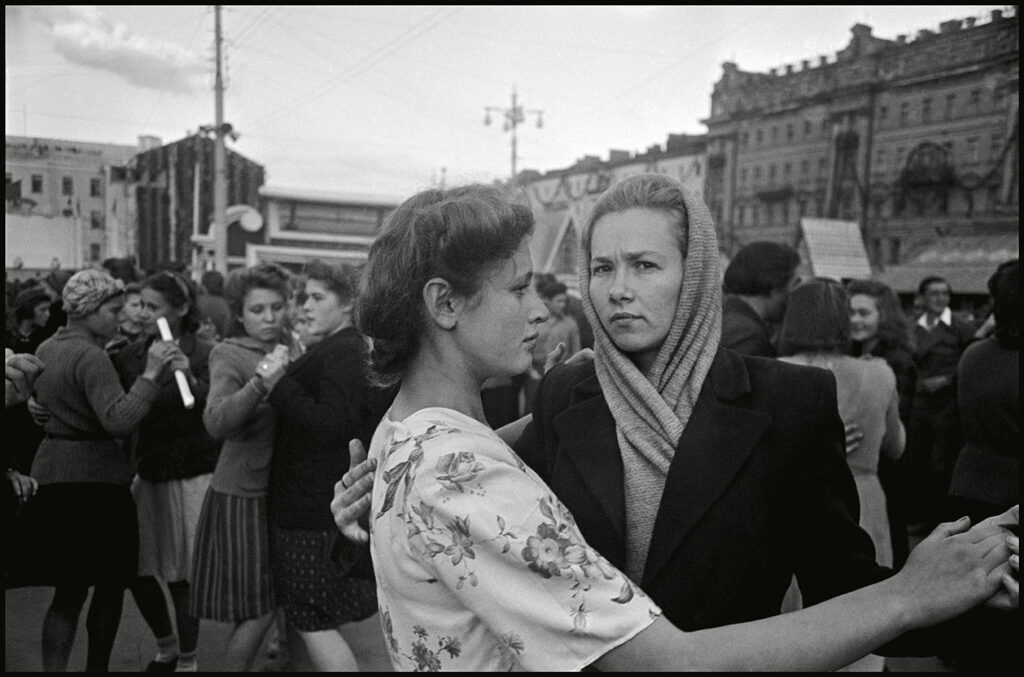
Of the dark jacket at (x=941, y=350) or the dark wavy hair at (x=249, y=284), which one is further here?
the dark jacket at (x=941, y=350)

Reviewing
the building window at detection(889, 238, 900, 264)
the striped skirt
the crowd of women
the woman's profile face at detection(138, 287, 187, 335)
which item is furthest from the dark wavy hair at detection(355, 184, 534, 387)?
the building window at detection(889, 238, 900, 264)

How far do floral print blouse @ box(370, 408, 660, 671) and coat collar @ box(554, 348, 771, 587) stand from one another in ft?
1.55

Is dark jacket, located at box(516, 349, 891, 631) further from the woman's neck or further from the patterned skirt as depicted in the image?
the patterned skirt

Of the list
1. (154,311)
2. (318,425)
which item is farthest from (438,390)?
(154,311)

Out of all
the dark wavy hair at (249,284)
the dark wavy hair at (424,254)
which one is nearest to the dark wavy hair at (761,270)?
the dark wavy hair at (249,284)

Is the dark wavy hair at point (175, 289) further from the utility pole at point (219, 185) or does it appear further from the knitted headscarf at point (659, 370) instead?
the utility pole at point (219, 185)

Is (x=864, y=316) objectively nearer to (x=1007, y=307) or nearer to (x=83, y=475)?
(x=1007, y=307)

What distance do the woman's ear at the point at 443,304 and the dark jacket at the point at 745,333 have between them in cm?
261

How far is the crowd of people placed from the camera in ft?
3.94

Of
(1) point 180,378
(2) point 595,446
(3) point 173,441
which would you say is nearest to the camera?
(2) point 595,446

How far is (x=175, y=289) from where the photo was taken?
4.57 meters

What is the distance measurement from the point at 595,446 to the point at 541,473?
0.26 meters

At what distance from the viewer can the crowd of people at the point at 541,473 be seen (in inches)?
47.3

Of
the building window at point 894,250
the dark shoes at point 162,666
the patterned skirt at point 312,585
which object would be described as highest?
the building window at point 894,250
